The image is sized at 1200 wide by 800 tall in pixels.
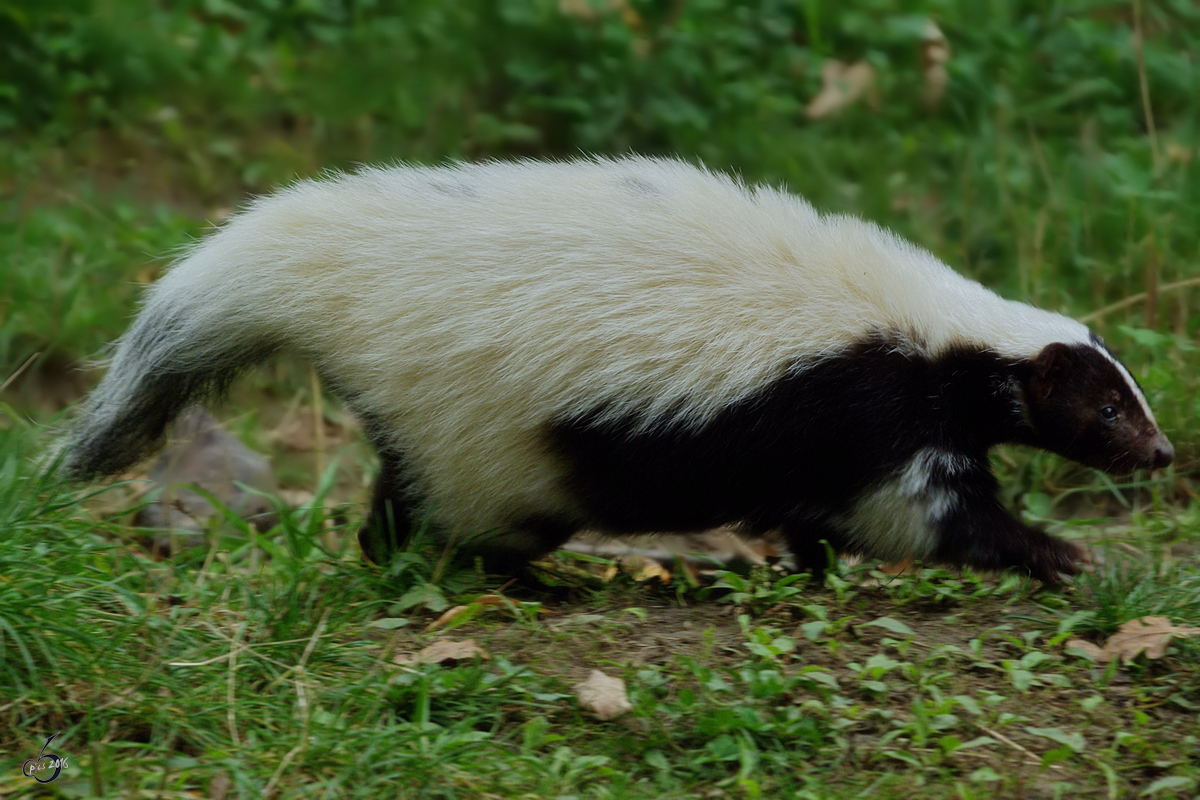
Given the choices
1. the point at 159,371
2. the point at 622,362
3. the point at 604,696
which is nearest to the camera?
the point at 604,696

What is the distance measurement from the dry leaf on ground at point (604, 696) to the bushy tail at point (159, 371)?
1.65 meters

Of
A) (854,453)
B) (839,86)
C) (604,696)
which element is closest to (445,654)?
(604,696)

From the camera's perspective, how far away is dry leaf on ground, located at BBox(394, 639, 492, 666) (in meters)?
3.87

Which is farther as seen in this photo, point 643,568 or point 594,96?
point 594,96

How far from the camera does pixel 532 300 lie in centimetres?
411

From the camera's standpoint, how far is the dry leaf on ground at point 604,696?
361cm

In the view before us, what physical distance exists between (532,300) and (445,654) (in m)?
1.15

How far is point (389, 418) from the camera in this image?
4309 mm

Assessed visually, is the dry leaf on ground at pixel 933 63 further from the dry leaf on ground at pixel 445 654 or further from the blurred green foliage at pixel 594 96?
the dry leaf on ground at pixel 445 654

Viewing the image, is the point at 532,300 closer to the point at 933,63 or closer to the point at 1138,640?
the point at 1138,640

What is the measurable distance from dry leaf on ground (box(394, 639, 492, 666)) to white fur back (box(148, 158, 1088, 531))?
0.61m
